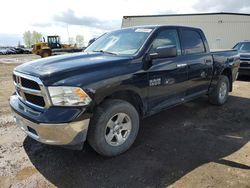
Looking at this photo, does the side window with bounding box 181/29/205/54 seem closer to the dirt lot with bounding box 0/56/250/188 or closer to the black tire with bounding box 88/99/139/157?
the dirt lot with bounding box 0/56/250/188

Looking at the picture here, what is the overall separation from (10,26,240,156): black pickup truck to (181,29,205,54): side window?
0.08 ft

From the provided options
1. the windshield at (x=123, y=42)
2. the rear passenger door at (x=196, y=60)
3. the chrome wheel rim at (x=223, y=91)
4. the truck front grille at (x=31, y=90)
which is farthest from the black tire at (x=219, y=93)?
the truck front grille at (x=31, y=90)

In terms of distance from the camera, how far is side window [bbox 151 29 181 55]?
13.6 ft

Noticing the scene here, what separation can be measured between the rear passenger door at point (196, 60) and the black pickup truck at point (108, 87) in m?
0.02

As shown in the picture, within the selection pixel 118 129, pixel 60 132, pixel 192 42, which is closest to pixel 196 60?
pixel 192 42

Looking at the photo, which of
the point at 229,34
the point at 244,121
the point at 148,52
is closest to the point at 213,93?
the point at 244,121

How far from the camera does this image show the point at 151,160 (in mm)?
3535

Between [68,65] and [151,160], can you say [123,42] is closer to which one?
[68,65]

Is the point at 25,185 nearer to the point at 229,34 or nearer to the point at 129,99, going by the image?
the point at 129,99

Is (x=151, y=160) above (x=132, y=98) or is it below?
below

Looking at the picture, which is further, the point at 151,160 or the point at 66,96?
the point at 151,160

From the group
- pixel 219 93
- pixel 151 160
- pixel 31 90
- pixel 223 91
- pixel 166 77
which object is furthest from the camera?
pixel 223 91

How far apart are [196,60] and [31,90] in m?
→ 3.21

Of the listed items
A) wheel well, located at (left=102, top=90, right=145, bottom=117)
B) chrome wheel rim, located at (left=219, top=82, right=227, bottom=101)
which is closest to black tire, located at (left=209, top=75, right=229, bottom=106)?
chrome wheel rim, located at (left=219, top=82, right=227, bottom=101)
